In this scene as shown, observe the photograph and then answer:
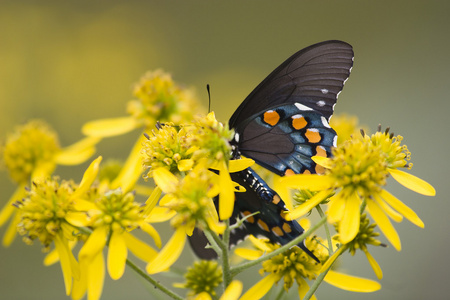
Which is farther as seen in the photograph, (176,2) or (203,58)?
(176,2)

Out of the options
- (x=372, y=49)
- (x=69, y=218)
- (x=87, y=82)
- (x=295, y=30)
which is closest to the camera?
(x=69, y=218)

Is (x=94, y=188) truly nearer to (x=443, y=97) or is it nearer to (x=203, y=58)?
(x=443, y=97)

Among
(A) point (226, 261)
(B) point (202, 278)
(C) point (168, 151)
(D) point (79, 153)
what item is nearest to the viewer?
(A) point (226, 261)

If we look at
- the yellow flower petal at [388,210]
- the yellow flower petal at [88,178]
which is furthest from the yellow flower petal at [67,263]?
the yellow flower petal at [388,210]

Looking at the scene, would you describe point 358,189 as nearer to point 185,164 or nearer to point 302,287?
point 302,287

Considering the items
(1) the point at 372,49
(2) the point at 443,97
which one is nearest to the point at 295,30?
(1) the point at 372,49

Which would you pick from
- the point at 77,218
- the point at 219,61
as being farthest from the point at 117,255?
the point at 219,61
